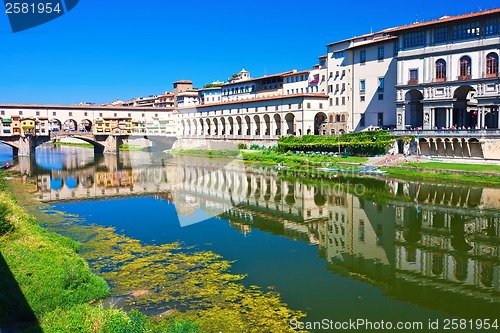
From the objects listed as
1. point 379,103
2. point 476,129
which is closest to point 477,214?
point 476,129

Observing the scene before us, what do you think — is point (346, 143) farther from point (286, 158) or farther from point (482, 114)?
point (482, 114)

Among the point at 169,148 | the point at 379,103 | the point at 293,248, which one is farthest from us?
the point at 169,148

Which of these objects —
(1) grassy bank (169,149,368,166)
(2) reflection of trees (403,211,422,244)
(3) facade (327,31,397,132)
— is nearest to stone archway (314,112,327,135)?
(3) facade (327,31,397,132)

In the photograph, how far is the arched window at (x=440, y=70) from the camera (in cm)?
4919

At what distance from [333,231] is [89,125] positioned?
82.4m

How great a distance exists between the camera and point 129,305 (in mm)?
14430

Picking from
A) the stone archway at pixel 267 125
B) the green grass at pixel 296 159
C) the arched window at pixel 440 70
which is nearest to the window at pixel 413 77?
the arched window at pixel 440 70

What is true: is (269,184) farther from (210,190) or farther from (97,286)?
(97,286)

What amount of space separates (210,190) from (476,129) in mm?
27087

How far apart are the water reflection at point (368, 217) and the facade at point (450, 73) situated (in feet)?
46.0

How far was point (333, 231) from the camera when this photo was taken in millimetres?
25391

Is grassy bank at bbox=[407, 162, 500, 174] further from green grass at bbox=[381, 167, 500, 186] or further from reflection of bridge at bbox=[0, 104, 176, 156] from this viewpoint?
reflection of bridge at bbox=[0, 104, 176, 156]

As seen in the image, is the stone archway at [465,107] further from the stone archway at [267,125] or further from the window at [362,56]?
the stone archway at [267,125]

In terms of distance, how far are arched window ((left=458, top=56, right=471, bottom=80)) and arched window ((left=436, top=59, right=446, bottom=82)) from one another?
1859mm
